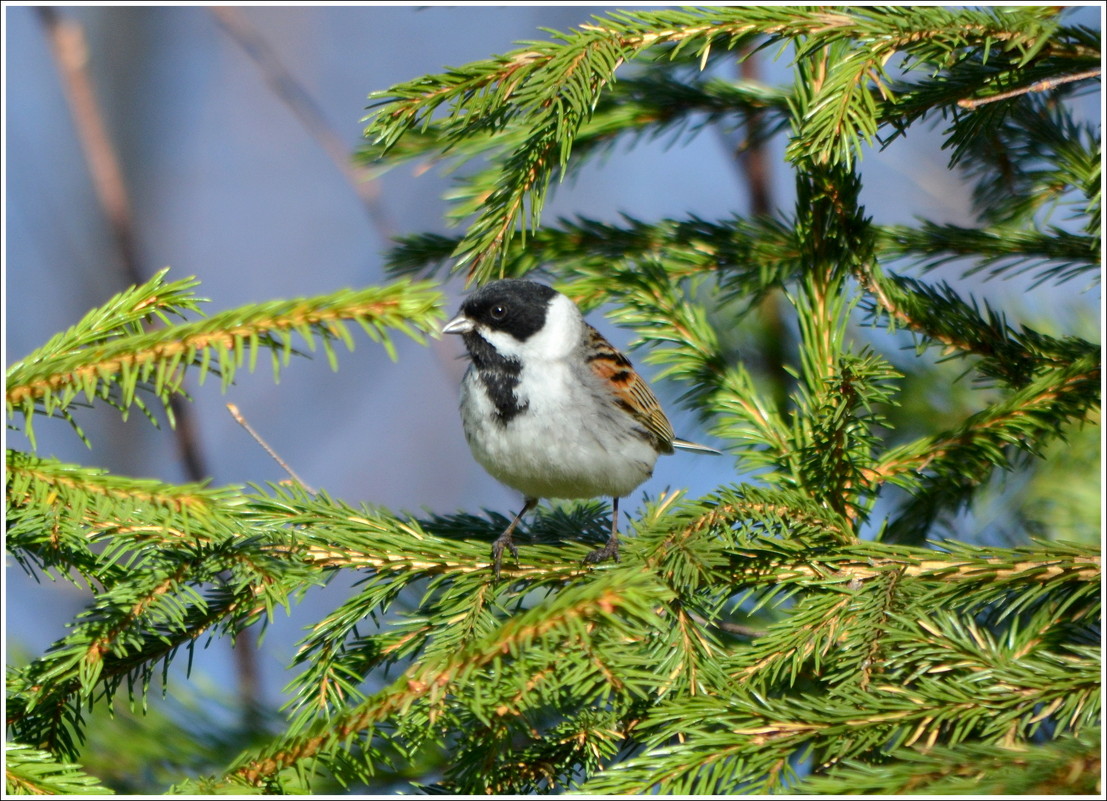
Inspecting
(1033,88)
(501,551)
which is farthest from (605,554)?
(1033,88)

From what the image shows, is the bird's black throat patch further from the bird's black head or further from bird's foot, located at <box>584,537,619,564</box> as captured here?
bird's foot, located at <box>584,537,619,564</box>

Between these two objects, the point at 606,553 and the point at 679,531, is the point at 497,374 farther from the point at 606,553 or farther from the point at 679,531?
the point at 679,531

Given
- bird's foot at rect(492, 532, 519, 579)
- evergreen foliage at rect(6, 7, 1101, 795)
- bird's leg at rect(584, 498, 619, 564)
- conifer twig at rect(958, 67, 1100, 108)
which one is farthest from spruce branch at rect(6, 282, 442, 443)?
conifer twig at rect(958, 67, 1100, 108)

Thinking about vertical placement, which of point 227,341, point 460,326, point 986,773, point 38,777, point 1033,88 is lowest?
point 986,773

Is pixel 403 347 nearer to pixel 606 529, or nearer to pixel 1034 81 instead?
pixel 606 529

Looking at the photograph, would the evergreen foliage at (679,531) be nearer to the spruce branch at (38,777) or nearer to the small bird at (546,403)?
the spruce branch at (38,777)
